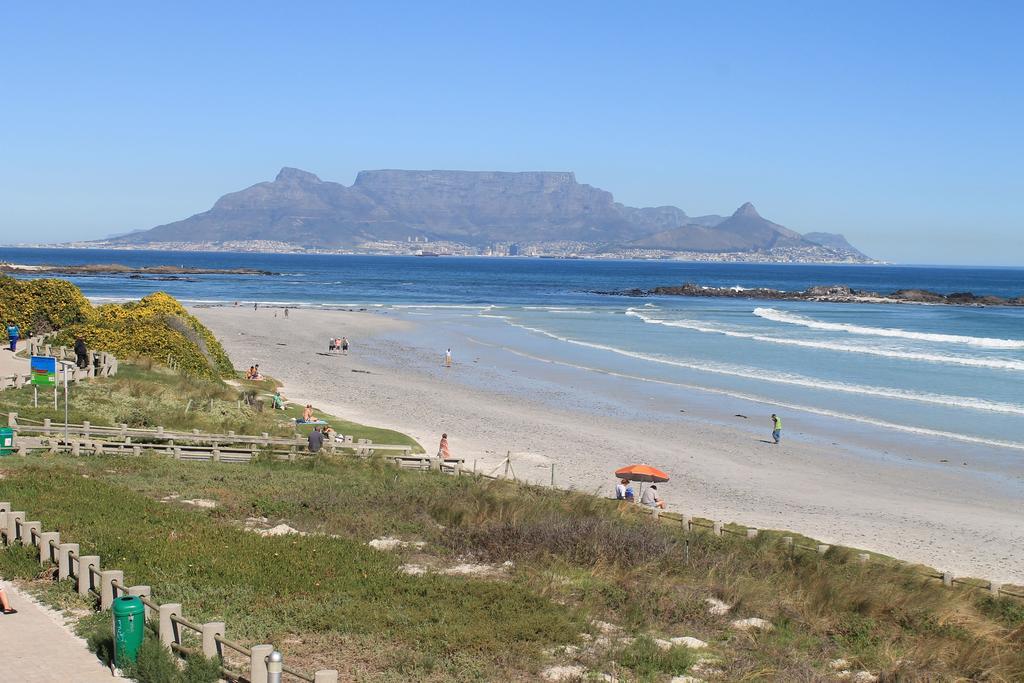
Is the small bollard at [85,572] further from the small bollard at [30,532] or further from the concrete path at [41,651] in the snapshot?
the small bollard at [30,532]

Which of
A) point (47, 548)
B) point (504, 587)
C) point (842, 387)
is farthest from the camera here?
point (842, 387)

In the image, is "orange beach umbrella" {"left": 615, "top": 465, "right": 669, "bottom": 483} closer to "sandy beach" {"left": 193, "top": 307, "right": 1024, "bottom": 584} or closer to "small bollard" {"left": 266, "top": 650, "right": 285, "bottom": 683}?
"sandy beach" {"left": 193, "top": 307, "right": 1024, "bottom": 584}

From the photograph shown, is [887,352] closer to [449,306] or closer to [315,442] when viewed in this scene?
[315,442]

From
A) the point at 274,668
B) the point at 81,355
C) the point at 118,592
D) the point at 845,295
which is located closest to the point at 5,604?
the point at 118,592

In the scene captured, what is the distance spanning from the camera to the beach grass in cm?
1180

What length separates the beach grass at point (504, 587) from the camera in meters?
11.8

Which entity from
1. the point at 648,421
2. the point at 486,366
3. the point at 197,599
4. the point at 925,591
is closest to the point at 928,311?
the point at 486,366

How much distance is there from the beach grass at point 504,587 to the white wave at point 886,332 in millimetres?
55276

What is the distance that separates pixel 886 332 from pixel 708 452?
48774 mm

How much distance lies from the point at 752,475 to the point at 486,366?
83.1 feet

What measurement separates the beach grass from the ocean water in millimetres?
20159

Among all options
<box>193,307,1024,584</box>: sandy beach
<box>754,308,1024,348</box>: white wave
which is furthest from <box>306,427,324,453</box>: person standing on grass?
<box>754,308,1024,348</box>: white wave

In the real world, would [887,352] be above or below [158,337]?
below

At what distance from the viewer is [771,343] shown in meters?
65.2
